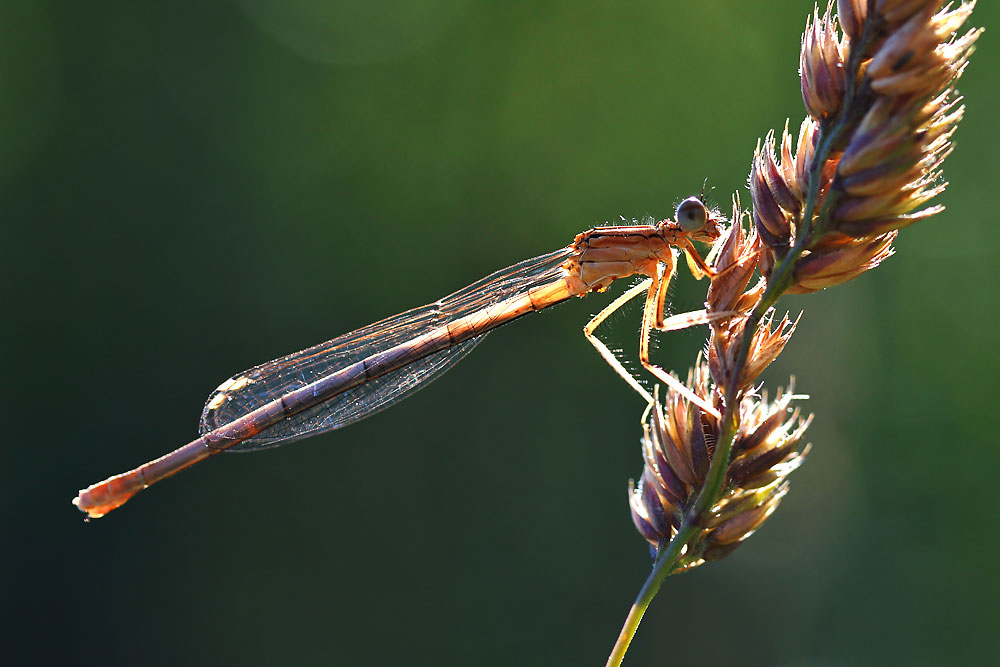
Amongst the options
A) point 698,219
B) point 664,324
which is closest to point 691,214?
point 698,219

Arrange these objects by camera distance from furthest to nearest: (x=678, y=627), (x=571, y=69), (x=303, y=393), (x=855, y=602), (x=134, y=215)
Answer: (x=571, y=69) < (x=134, y=215) < (x=678, y=627) < (x=855, y=602) < (x=303, y=393)

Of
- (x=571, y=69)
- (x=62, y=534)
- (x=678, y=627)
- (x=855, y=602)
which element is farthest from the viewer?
(x=571, y=69)

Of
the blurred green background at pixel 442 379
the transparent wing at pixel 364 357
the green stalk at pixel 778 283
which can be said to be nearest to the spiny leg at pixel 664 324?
the green stalk at pixel 778 283

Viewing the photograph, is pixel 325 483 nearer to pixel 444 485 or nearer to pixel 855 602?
pixel 444 485

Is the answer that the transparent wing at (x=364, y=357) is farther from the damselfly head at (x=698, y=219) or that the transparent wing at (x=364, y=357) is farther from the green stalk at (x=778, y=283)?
the green stalk at (x=778, y=283)

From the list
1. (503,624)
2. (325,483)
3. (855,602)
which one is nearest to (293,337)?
(325,483)

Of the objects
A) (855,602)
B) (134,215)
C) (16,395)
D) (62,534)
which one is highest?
(134,215)
